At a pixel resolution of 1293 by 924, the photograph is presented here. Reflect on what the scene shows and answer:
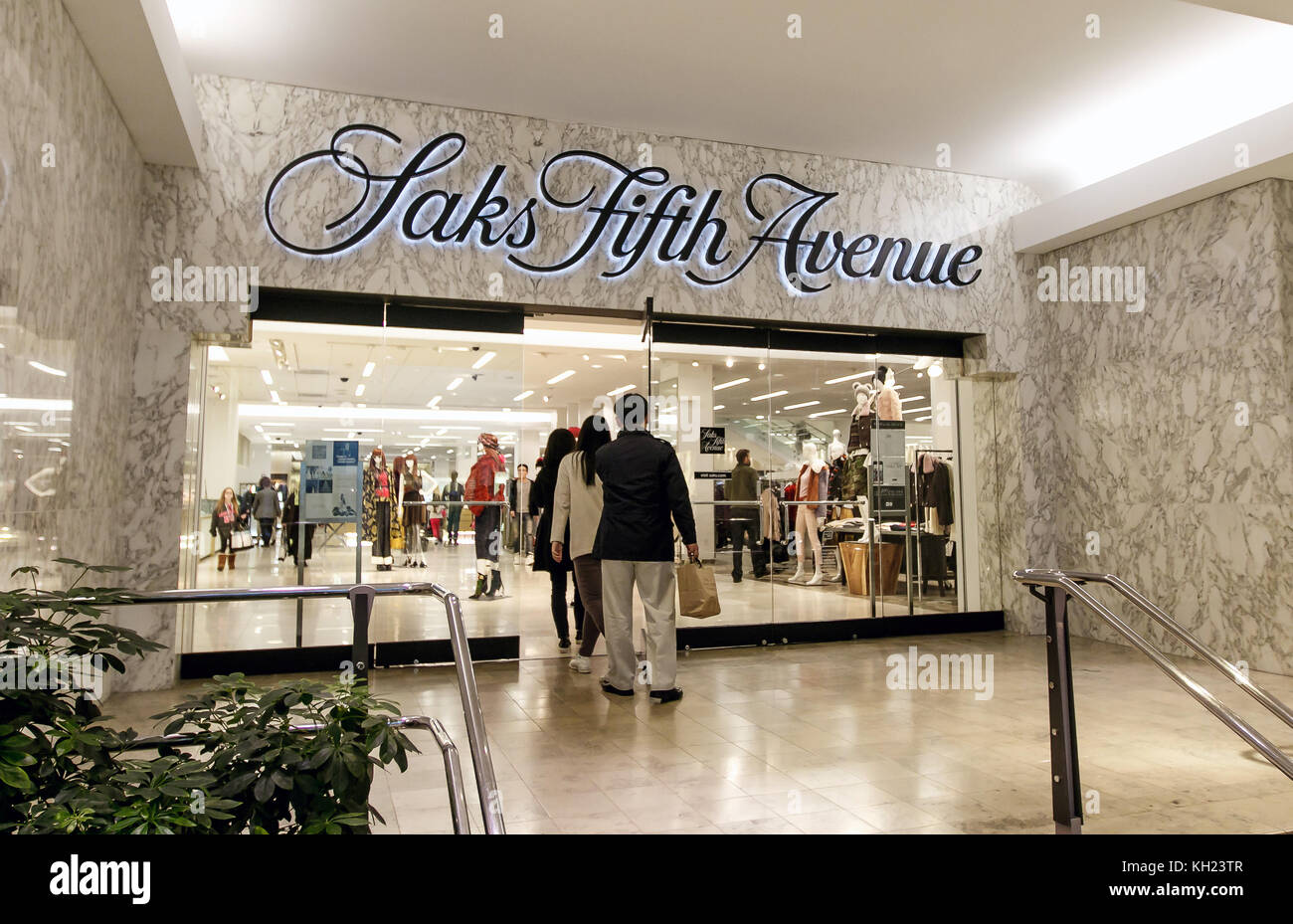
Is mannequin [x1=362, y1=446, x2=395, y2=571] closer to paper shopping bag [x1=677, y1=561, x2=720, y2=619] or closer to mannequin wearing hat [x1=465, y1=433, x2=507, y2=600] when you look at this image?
mannequin wearing hat [x1=465, y1=433, x2=507, y2=600]

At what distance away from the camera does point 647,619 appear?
5.16 meters

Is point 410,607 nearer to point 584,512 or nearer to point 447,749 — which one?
point 584,512

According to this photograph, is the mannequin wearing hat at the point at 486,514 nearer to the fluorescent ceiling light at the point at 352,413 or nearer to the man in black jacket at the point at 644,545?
the fluorescent ceiling light at the point at 352,413

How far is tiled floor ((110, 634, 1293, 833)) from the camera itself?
3.19 metres

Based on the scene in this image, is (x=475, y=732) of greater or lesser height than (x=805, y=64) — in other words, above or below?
below

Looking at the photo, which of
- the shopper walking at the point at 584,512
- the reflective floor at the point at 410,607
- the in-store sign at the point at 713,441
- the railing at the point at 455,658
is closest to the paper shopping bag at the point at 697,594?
the shopper walking at the point at 584,512

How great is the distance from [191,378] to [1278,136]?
7382 mm

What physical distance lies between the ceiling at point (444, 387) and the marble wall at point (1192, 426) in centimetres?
143

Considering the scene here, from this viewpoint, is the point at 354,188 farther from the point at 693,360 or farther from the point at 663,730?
the point at 663,730

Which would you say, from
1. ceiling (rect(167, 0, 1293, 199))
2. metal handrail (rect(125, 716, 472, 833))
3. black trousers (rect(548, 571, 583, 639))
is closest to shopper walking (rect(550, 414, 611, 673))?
black trousers (rect(548, 571, 583, 639))

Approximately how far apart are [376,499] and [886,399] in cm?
434

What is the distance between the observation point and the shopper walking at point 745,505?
716 cm

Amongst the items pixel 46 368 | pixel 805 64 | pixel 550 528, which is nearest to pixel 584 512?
pixel 550 528
